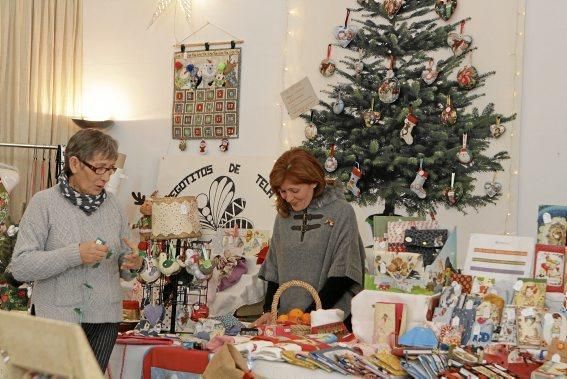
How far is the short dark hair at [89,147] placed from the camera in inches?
123

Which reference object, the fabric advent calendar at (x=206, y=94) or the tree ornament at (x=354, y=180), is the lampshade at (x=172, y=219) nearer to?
the tree ornament at (x=354, y=180)

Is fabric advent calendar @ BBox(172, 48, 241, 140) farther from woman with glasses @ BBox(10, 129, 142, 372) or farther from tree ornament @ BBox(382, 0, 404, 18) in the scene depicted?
woman with glasses @ BBox(10, 129, 142, 372)

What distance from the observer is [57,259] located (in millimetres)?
3004

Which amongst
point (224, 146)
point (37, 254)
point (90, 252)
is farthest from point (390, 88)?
point (37, 254)

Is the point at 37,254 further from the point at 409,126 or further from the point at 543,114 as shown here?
the point at 543,114

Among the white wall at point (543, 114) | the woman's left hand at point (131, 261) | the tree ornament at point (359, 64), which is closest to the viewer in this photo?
the woman's left hand at point (131, 261)

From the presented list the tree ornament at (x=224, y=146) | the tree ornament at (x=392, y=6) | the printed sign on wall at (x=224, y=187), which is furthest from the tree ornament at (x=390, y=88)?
the tree ornament at (x=224, y=146)

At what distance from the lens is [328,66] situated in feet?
17.6

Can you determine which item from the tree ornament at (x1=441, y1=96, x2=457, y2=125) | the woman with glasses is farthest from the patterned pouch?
the tree ornament at (x1=441, y1=96, x2=457, y2=125)

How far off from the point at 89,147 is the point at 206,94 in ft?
9.56

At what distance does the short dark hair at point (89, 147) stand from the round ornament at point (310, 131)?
2343mm

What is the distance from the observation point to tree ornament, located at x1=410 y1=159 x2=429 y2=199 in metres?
4.92

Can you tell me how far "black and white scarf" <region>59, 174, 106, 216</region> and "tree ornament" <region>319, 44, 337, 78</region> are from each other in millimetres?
2507

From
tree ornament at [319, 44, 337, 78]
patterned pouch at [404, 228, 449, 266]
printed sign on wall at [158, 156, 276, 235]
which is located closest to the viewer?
patterned pouch at [404, 228, 449, 266]
